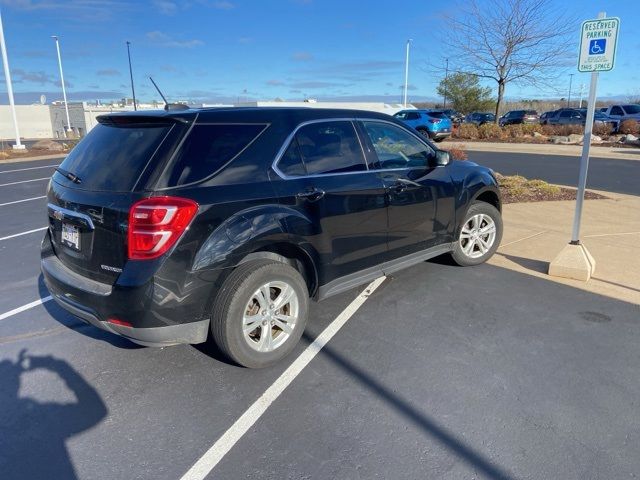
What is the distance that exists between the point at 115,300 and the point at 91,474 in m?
0.97

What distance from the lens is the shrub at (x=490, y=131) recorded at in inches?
1033

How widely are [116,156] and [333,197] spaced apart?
157cm

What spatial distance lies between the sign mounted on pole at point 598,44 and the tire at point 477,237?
1.68 m

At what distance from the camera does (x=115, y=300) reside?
2.95 m

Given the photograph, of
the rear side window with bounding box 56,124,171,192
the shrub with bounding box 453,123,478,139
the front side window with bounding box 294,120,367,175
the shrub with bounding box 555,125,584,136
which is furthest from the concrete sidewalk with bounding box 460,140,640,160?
the rear side window with bounding box 56,124,171,192

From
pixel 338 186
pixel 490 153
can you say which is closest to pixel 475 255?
pixel 338 186

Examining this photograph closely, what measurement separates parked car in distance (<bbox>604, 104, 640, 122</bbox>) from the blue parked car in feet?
37.1

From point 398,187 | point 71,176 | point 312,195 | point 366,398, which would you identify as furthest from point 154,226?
point 398,187

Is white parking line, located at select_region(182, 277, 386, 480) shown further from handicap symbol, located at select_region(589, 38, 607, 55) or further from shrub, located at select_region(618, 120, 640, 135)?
shrub, located at select_region(618, 120, 640, 135)

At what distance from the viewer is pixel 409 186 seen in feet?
14.5

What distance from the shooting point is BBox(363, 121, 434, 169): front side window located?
169 inches

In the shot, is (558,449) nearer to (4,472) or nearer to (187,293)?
(187,293)

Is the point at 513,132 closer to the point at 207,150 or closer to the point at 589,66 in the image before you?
the point at 589,66

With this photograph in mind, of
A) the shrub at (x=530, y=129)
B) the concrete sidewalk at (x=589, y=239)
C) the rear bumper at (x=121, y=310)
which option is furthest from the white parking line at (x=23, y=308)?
the shrub at (x=530, y=129)
